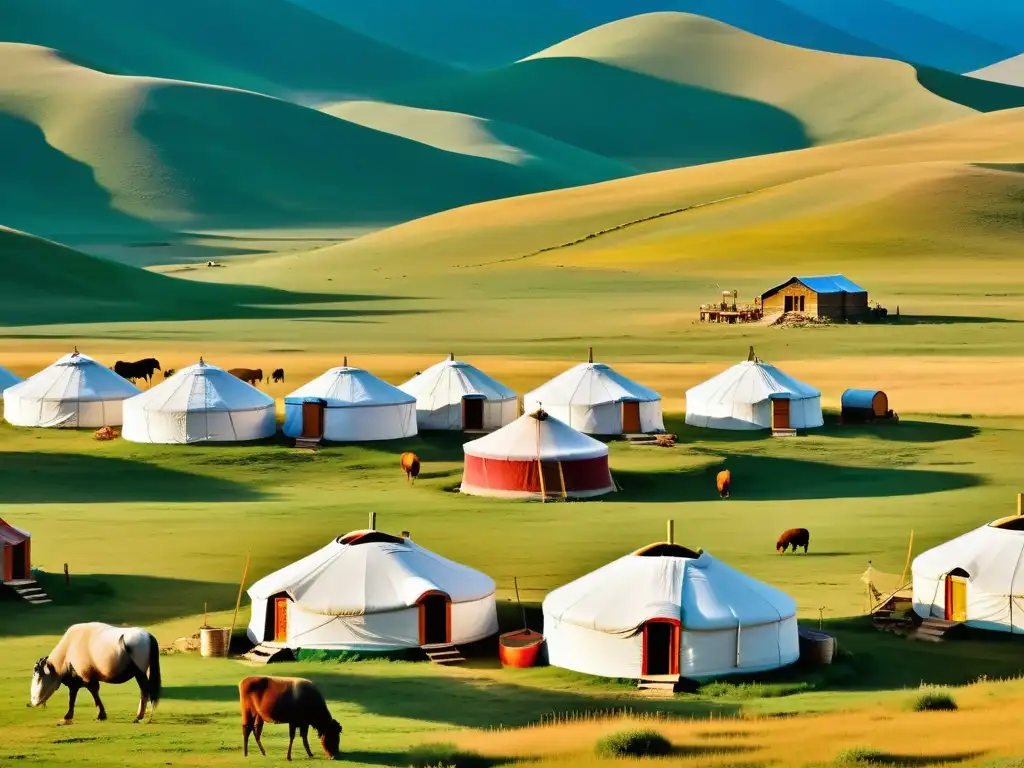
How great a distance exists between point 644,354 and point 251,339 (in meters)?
16.5

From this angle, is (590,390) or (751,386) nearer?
(590,390)

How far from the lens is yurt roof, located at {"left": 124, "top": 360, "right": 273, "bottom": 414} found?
50062 millimetres

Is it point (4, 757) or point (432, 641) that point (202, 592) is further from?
point (4, 757)

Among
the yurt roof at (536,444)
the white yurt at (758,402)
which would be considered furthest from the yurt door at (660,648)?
the white yurt at (758,402)

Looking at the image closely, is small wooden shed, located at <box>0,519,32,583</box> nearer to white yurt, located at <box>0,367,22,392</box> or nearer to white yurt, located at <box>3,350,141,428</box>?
white yurt, located at <box>3,350,141,428</box>

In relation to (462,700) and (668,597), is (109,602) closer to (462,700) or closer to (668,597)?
(462,700)

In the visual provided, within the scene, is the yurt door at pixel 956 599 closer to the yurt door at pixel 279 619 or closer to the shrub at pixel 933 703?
the shrub at pixel 933 703

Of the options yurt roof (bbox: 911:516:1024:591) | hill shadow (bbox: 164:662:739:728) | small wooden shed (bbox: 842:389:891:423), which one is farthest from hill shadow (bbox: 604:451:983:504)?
hill shadow (bbox: 164:662:739:728)

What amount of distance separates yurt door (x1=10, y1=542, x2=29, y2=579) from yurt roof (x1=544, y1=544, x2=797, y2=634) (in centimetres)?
851

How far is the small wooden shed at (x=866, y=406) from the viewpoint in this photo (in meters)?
53.6

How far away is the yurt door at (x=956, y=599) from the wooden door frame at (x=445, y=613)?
7319 mm

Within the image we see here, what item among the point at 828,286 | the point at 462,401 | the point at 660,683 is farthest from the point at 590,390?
the point at 828,286

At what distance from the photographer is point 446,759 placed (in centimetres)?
2108

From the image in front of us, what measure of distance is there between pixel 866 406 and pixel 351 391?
44.0ft
